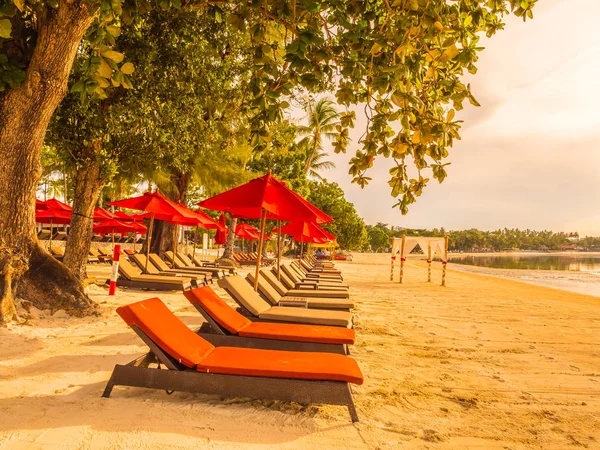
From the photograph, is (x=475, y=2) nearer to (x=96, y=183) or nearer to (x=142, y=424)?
(x=142, y=424)

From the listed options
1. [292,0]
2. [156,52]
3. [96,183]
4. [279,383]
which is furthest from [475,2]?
[96,183]

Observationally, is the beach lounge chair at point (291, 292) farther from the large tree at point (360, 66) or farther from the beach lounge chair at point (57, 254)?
the beach lounge chair at point (57, 254)

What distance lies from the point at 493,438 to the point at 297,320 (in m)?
2.69

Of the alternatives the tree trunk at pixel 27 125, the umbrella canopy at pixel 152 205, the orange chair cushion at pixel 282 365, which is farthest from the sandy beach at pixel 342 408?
the umbrella canopy at pixel 152 205

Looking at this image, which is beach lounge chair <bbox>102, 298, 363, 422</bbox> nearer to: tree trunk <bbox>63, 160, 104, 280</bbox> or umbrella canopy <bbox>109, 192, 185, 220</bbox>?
tree trunk <bbox>63, 160, 104, 280</bbox>

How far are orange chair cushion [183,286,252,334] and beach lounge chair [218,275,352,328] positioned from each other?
453 millimetres

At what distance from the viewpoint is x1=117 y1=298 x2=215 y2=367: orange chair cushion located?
3.62 meters

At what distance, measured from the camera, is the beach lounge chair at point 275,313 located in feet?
18.2

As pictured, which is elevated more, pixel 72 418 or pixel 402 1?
pixel 402 1

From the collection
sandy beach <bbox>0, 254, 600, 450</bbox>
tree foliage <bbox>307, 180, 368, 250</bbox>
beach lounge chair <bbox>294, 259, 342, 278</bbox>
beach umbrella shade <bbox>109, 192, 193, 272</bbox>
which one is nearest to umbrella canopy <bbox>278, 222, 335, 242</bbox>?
beach lounge chair <bbox>294, 259, 342, 278</bbox>

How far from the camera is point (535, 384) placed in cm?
490

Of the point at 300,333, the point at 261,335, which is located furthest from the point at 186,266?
the point at 300,333

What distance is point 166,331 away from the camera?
12.6ft

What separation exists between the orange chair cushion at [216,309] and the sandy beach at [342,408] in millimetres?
1044
